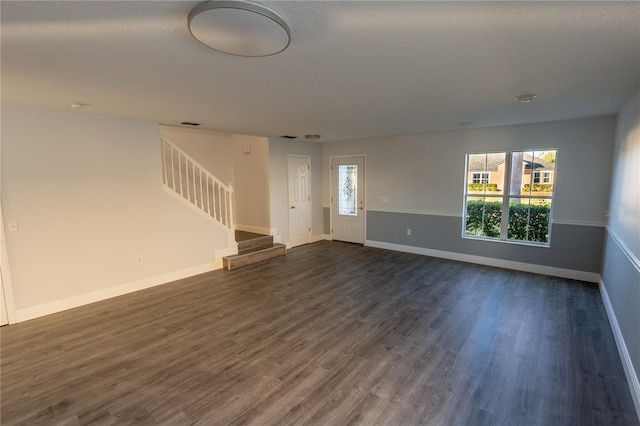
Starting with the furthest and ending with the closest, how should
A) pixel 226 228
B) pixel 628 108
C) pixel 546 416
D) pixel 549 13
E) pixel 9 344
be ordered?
1. pixel 226 228
2. pixel 628 108
3. pixel 9 344
4. pixel 546 416
5. pixel 549 13

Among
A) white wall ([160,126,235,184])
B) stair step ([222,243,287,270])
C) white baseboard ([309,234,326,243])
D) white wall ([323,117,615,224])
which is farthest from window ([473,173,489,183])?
white wall ([160,126,235,184])

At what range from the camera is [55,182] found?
3.69m

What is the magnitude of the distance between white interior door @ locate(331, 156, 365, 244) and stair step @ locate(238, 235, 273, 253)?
→ 1937 millimetres

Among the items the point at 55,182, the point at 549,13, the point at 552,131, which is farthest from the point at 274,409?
the point at 552,131

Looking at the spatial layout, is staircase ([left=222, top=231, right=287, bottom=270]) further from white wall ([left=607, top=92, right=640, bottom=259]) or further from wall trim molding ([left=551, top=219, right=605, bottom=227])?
white wall ([left=607, top=92, right=640, bottom=259])

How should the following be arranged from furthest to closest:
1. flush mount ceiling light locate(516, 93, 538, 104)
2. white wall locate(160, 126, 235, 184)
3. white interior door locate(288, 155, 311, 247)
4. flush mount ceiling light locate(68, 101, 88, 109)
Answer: white interior door locate(288, 155, 311, 247) → white wall locate(160, 126, 235, 184) → flush mount ceiling light locate(68, 101, 88, 109) → flush mount ceiling light locate(516, 93, 538, 104)

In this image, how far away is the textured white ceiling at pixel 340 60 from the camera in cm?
156

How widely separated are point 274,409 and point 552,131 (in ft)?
18.2

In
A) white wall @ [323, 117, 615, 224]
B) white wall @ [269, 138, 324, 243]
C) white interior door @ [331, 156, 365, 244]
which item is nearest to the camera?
white wall @ [323, 117, 615, 224]

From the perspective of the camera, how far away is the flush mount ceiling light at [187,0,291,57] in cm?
145

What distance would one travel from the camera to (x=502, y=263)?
5.36m

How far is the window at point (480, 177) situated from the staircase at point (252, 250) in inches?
159

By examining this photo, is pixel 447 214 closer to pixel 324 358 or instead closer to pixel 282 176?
pixel 282 176

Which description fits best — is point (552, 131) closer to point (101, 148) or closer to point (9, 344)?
point (101, 148)
